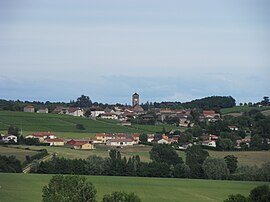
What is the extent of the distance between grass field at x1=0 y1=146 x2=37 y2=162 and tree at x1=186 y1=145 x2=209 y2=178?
10766 millimetres

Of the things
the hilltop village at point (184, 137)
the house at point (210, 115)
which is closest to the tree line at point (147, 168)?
the hilltop village at point (184, 137)

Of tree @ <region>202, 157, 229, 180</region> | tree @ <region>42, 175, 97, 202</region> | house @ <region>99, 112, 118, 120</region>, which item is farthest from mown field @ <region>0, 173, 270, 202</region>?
house @ <region>99, 112, 118, 120</region>

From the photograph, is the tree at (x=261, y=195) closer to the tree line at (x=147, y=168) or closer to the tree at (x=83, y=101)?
the tree line at (x=147, y=168)

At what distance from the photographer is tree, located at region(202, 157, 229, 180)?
43.7 metres

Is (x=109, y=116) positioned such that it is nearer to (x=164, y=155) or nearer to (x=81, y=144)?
(x=81, y=144)

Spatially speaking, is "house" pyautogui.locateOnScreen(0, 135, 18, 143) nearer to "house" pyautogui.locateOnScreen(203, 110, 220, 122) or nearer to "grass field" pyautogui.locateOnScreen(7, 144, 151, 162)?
"grass field" pyautogui.locateOnScreen(7, 144, 151, 162)

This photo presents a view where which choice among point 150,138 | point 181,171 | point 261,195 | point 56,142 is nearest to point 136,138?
point 150,138

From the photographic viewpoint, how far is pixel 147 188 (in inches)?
1406

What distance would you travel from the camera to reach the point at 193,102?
135 meters

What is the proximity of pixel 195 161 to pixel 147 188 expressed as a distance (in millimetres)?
11089

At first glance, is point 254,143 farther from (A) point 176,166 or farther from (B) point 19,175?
(B) point 19,175

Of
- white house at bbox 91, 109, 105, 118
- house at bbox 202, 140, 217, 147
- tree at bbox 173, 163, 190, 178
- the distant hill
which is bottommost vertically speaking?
tree at bbox 173, 163, 190, 178

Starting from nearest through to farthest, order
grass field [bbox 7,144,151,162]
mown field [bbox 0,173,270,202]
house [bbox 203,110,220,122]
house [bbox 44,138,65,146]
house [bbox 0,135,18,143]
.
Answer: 1. mown field [bbox 0,173,270,202]
2. grass field [bbox 7,144,151,162]
3. house [bbox 0,135,18,143]
4. house [bbox 44,138,65,146]
5. house [bbox 203,110,220,122]

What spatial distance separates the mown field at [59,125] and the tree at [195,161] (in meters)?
18.7
